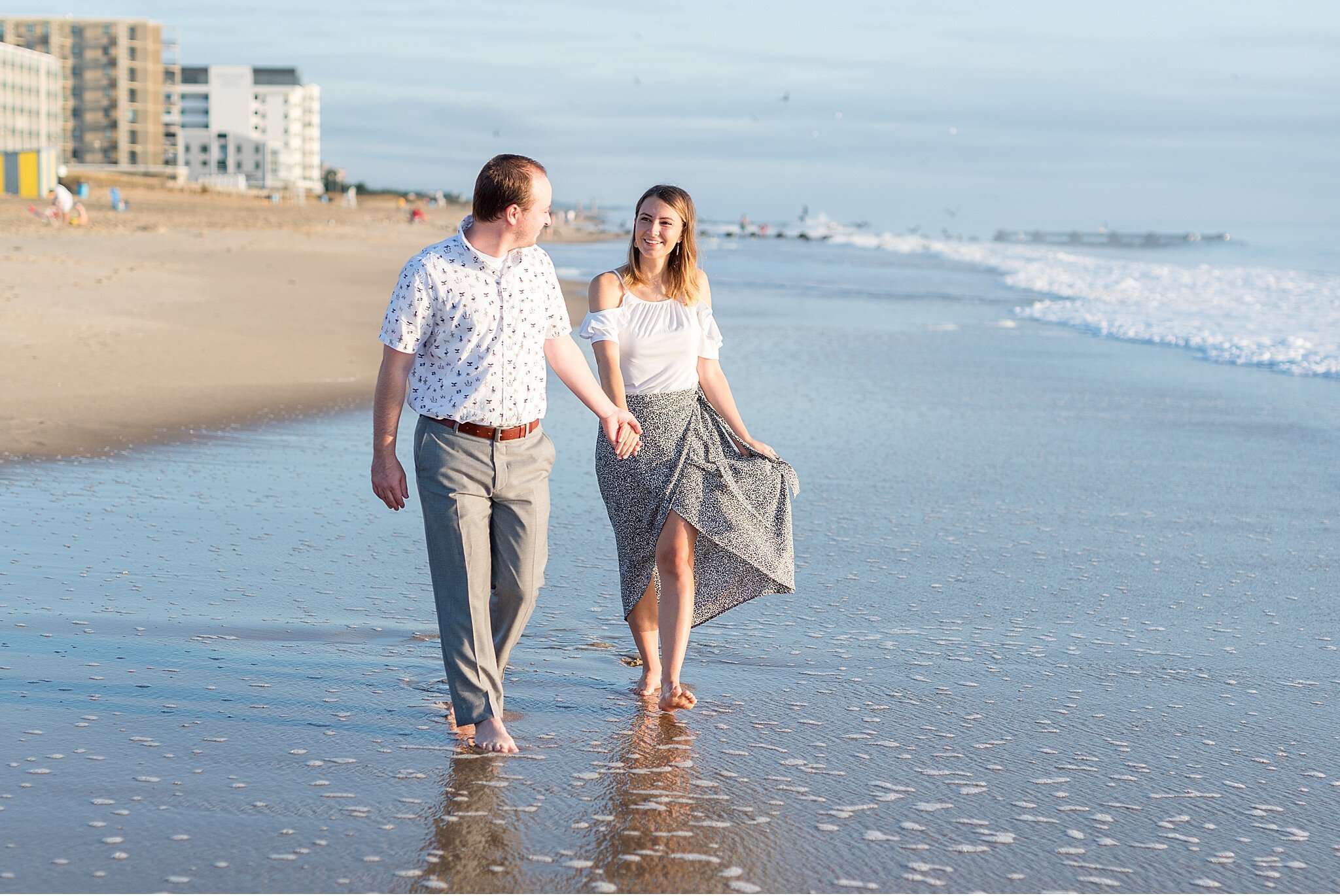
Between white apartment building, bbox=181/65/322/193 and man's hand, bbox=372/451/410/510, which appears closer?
man's hand, bbox=372/451/410/510

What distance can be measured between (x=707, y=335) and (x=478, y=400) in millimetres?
1020

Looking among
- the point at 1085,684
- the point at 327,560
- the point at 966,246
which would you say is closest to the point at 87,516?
the point at 327,560

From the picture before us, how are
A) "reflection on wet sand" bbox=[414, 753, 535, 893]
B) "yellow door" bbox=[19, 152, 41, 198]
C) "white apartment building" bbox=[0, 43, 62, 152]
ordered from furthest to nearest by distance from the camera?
"white apartment building" bbox=[0, 43, 62, 152], "yellow door" bbox=[19, 152, 41, 198], "reflection on wet sand" bbox=[414, 753, 535, 893]

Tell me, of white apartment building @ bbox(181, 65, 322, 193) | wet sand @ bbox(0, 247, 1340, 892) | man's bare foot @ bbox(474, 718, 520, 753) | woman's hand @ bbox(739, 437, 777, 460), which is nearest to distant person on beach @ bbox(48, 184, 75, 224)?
wet sand @ bbox(0, 247, 1340, 892)

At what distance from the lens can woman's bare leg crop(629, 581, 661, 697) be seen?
14.4ft

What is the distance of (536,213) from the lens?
11.9 ft

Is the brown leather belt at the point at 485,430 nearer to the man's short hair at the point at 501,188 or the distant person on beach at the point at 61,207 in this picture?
the man's short hair at the point at 501,188

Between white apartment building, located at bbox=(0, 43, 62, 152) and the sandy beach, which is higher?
white apartment building, located at bbox=(0, 43, 62, 152)

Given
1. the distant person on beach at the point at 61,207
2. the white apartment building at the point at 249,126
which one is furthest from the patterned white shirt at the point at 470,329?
the white apartment building at the point at 249,126

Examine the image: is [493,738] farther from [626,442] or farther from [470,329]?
[470,329]

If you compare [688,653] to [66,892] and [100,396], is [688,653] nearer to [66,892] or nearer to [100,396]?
[66,892]

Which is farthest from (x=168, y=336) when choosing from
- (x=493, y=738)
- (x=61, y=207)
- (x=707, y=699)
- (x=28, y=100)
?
(x=28, y=100)

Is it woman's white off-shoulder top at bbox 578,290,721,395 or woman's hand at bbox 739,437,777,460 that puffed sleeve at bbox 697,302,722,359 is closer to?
woman's white off-shoulder top at bbox 578,290,721,395

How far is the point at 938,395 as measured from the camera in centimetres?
1195
